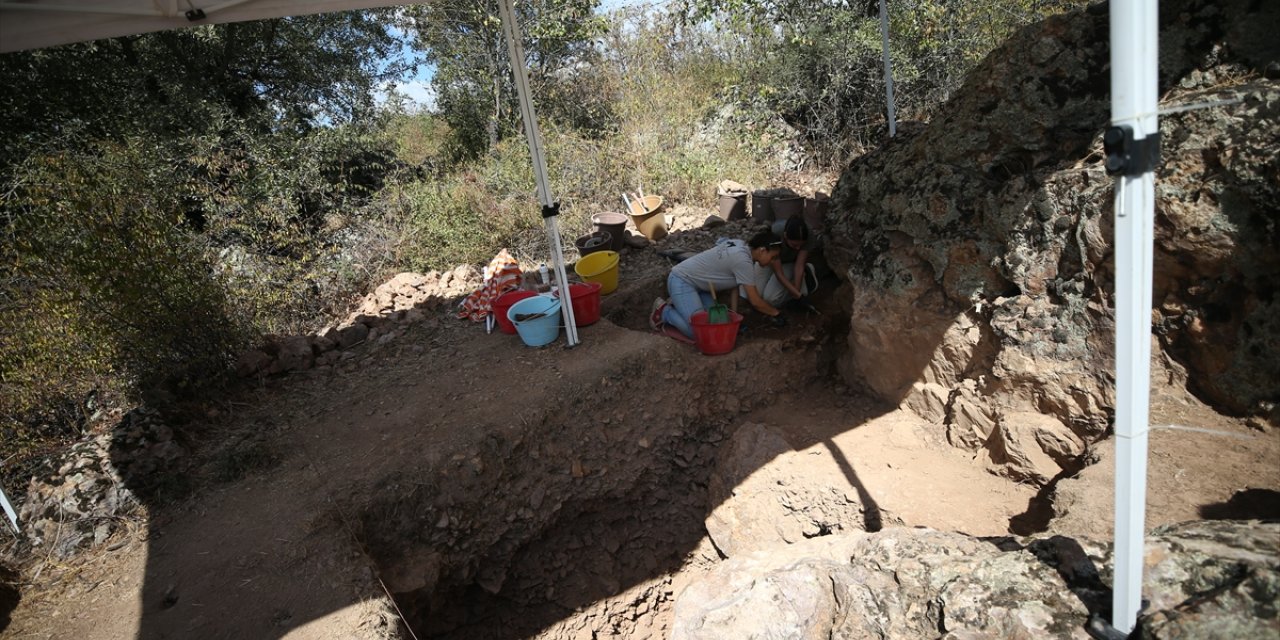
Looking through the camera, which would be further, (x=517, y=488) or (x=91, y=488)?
(x=517, y=488)

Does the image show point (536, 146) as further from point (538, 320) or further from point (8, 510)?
point (8, 510)

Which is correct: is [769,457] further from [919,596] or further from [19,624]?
[19,624]

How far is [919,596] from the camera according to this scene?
2.09 metres

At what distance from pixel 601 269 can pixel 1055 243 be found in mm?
3462

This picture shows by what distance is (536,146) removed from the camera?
4.06 m

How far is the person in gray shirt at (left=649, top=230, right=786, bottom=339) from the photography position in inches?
185

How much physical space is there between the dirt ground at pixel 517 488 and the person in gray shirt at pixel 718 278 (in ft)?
1.11

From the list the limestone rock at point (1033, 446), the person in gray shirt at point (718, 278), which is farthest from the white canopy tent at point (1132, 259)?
the person in gray shirt at point (718, 278)

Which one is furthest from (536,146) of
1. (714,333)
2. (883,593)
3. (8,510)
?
(8,510)

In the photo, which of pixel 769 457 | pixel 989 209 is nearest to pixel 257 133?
pixel 769 457

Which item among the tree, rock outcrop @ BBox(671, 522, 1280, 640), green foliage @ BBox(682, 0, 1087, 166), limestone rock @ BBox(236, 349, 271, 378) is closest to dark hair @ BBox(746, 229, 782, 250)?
rock outcrop @ BBox(671, 522, 1280, 640)

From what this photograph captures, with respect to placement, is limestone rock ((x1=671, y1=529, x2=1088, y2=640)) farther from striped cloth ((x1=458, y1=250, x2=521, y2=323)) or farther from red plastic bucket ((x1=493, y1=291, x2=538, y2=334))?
striped cloth ((x1=458, y1=250, x2=521, y2=323))

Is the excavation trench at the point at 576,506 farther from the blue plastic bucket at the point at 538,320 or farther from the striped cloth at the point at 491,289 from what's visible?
the striped cloth at the point at 491,289

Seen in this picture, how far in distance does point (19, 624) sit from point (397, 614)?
6.02ft
